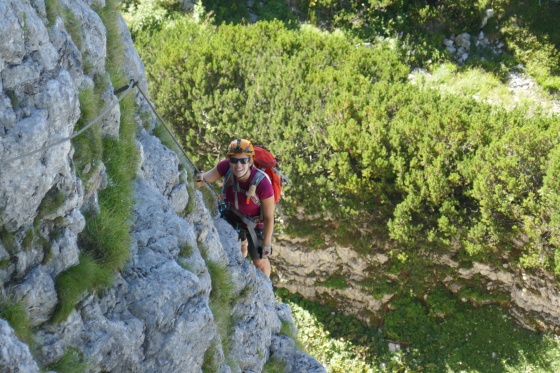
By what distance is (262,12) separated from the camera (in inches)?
903

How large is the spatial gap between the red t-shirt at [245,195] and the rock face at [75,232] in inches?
22.9

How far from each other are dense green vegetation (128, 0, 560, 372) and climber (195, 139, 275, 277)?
6.48 m

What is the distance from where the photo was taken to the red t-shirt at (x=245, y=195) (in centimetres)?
788

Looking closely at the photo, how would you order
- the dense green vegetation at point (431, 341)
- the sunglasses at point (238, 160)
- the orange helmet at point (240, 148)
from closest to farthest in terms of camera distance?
the orange helmet at point (240, 148) < the sunglasses at point (238, 160) < the dense green vegetation at point (431, 341)

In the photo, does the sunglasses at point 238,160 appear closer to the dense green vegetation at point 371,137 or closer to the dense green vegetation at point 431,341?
the dense green vegetation at point 371,137

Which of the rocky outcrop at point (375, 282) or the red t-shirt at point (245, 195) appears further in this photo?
the rocky outcrop at point (375, 282)

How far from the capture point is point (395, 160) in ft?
48.8

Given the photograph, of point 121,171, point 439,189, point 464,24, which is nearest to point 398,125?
point 439,189

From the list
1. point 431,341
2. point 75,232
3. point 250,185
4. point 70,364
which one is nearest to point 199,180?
point 250,185

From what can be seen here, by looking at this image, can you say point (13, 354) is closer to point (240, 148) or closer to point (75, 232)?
point (75, 232)

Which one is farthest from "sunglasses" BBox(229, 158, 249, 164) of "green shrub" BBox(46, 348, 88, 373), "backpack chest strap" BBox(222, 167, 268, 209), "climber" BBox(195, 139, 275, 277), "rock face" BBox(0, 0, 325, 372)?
"green shrub" BBox(46, 348, 88, 373)

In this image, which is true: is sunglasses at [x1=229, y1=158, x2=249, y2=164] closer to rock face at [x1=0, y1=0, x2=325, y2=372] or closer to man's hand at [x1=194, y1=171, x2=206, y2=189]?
rock face at [x1=0, y1=0, x2=325, y2=372]

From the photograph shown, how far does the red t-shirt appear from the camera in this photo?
7875 mm

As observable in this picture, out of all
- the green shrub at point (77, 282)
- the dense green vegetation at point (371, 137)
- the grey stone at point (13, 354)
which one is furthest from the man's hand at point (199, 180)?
the dense green vegetation at point (371, 137)
